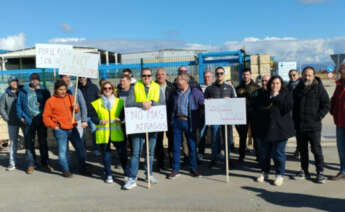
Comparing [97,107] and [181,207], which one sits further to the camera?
[97,107]

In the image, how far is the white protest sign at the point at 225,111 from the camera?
5.63 meters

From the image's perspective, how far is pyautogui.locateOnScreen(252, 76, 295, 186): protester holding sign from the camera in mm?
5234

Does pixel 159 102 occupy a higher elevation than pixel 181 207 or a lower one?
higher

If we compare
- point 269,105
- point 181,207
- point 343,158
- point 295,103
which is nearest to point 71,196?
point 181,207

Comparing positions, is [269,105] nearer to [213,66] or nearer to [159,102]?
[159,102]

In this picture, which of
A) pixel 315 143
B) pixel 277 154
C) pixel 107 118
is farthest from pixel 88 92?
pixel 315 143

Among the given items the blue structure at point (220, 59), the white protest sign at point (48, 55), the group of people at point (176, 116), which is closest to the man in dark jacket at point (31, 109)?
the group of people at point (176, 116)

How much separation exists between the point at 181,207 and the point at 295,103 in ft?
8.82

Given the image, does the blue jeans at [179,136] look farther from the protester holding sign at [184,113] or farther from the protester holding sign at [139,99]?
the protester holding sign at [139,99]

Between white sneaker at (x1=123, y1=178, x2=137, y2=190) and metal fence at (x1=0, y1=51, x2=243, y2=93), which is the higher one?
metal fence at (x1=0, y1=51, x2=243, y2=93)

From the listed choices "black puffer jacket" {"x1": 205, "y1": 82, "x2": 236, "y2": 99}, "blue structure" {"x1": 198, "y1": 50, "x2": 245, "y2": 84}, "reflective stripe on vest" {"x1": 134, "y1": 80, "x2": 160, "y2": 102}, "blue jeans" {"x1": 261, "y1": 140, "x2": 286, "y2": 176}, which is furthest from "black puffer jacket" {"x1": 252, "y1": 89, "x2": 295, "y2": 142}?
"blue structure" {"x1": 198, "y1": 50, "x2": 245, "y2": 84}

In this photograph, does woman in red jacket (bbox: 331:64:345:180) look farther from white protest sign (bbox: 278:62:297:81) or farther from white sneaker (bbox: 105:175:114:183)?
white protest sign (bbox: 278:62:297:81)

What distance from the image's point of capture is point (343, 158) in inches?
219

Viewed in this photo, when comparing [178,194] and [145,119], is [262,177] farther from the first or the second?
[145,119]
